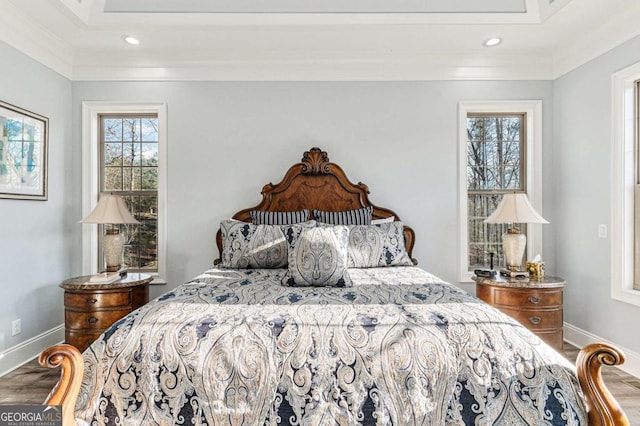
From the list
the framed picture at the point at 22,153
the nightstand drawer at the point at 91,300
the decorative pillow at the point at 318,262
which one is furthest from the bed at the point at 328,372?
the framed picture at the point at 22,153

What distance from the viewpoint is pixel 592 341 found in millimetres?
3137

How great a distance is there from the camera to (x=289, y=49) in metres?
3.40

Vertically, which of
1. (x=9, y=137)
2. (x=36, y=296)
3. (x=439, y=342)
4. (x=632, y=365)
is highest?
(x=9, y=137)

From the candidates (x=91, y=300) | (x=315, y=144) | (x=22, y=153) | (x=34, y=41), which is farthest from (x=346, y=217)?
(x=34, y=41)

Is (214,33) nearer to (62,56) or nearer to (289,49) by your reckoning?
(289,49)

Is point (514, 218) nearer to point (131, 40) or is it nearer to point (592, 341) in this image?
point (592, 341)

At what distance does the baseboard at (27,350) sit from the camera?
278cm

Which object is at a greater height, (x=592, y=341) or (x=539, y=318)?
(x=539, y=318)

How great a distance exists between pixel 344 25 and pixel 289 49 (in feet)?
2.10

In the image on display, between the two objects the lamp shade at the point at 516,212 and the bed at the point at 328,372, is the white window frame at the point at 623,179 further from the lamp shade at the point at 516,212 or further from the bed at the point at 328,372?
the bed at the point at 328,372

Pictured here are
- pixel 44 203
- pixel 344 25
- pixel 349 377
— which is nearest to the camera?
pixel 349 377

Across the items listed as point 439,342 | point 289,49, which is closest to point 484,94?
point 289,49

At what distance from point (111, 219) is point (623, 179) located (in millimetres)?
4160

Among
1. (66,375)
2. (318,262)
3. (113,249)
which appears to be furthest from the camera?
(113,249)
